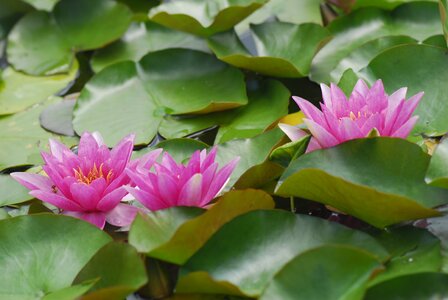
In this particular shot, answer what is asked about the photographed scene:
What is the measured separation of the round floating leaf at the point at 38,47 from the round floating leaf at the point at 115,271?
1.24 metres

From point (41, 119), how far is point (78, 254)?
0.84m

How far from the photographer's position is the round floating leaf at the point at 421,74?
1.87m

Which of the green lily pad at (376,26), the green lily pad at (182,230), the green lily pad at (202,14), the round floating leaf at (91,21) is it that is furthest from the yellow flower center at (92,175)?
the round floating leaf at (91,21)

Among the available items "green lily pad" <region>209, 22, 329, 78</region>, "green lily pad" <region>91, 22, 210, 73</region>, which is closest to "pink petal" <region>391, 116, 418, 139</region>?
"green lily pad" <region>209, 22, 329, 78</region>

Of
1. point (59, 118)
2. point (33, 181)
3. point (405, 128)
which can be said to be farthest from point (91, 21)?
point (405, 128)

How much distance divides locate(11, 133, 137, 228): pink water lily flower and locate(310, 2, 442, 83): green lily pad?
89 centimetres

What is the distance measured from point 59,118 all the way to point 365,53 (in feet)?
3.20

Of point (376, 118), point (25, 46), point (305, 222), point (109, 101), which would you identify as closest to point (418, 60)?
point (376, 118)

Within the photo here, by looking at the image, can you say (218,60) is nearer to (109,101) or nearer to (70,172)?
(109,101)

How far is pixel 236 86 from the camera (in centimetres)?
221

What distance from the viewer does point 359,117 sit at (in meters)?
1.65

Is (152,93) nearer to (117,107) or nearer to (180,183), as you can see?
(117,107)

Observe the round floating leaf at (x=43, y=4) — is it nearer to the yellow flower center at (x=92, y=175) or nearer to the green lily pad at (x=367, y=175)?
the yellow flower center at (x=92, y=175)

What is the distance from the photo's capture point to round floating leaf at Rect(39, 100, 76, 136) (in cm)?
222
